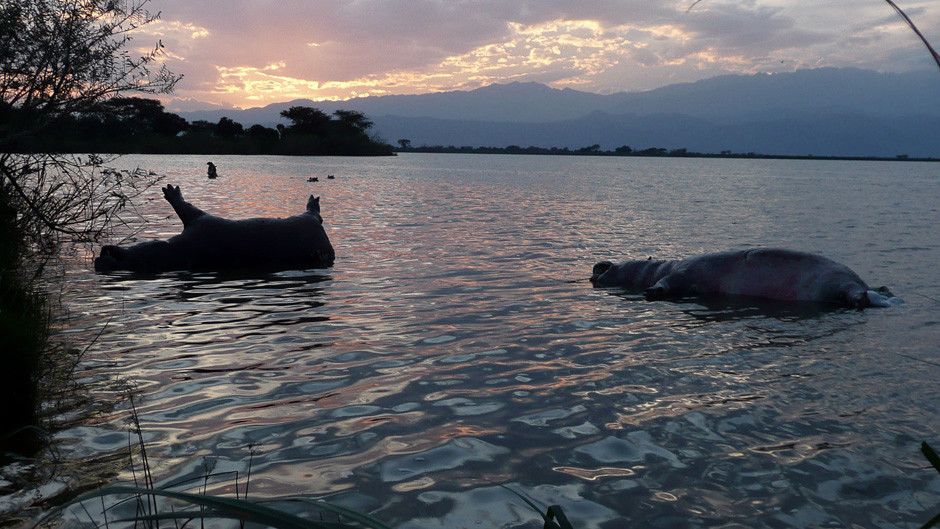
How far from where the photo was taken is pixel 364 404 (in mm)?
5852

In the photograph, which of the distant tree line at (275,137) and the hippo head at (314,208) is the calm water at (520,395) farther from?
the distant tree line at (275,137)

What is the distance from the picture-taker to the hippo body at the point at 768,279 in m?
10.2

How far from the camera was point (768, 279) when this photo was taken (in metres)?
10.6

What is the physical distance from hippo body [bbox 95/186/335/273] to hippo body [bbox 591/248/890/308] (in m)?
6.01

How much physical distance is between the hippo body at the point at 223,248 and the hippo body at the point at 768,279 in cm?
601

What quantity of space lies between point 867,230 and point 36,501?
22.3m

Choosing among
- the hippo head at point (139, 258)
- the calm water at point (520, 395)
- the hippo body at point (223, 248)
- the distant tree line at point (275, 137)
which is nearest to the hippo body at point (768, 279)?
the calm water at point (520, 395)

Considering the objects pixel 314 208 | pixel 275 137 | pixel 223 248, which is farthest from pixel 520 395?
pixel 275 137

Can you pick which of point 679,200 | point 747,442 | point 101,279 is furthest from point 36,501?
point 679,200

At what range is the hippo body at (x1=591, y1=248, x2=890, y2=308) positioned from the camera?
33.3 ft

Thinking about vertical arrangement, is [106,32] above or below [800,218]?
above

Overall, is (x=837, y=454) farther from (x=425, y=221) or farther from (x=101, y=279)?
(x=425, y=221)

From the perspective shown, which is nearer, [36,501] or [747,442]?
[36,501]

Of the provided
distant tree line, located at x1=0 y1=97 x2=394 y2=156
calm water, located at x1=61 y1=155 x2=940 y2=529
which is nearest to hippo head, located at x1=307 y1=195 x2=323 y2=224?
calm water, located at x1=61 y1=155 x2=940 y2=529
